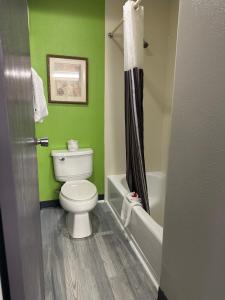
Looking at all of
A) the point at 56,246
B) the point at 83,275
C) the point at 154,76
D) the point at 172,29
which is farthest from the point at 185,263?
the point at 172,29

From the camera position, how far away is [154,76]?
8.10ft

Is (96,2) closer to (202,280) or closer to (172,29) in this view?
(172,29)

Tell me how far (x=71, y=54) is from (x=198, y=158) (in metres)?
1.86

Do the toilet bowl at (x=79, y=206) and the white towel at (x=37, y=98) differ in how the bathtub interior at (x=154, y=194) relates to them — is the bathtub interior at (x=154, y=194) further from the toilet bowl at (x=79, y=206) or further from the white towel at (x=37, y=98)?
the white towel at (x=37, y=98)

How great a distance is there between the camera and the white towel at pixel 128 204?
5.96 ft

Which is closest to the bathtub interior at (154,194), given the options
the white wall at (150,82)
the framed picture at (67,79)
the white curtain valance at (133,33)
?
the white wall at (150,82)

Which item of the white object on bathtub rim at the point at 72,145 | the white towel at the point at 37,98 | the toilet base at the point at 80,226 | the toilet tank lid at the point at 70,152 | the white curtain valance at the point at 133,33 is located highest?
the white curtain valance at the point at 133,33

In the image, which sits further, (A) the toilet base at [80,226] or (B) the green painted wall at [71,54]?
(B) the green painted wall at [71,54]

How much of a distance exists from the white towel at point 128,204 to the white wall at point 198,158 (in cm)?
69

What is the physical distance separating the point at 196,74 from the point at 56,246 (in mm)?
1700

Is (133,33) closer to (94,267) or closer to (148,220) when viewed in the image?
(148,220)

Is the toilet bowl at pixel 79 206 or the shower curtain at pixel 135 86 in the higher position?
the shower curtain at pixel 135 86

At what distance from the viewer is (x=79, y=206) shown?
182 centimetres

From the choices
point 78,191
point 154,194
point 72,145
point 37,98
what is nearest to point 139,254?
point 78,191
